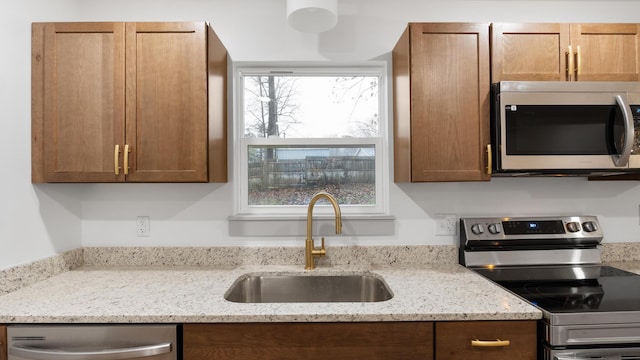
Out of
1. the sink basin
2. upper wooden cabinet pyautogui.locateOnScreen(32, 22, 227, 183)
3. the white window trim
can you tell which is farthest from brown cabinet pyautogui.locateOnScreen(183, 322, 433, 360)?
the white window trim

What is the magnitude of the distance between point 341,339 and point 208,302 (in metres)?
0.51

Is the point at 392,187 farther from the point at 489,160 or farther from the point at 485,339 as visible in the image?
the point at 485,339

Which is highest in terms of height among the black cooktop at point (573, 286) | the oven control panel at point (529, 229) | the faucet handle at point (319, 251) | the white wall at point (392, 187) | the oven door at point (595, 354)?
the white wall at point (392, 187)

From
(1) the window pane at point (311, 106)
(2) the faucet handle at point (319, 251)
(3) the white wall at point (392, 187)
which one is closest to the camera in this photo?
(2) the faucet handle at point (319, 251)

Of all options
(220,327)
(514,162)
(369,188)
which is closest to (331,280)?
(369,188)

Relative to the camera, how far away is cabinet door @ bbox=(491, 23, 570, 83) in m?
1.69

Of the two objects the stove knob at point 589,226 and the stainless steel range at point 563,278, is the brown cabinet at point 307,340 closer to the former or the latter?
the stainless steel range at point 563,278

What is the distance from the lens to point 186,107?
1.66m

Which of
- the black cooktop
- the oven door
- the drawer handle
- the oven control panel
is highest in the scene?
the oven control panel

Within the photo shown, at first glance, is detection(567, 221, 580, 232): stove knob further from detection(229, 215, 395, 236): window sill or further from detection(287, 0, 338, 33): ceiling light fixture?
detection(287, 0, 338, 33): ceiling light fixture

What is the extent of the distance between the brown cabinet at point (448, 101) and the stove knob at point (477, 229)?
1.09 feet

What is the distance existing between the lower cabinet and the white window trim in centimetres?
82

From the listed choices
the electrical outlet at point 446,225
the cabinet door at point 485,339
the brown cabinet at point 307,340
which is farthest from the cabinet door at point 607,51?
the brown cabinet at point 307,340

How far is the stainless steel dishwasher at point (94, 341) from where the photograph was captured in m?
1.24
